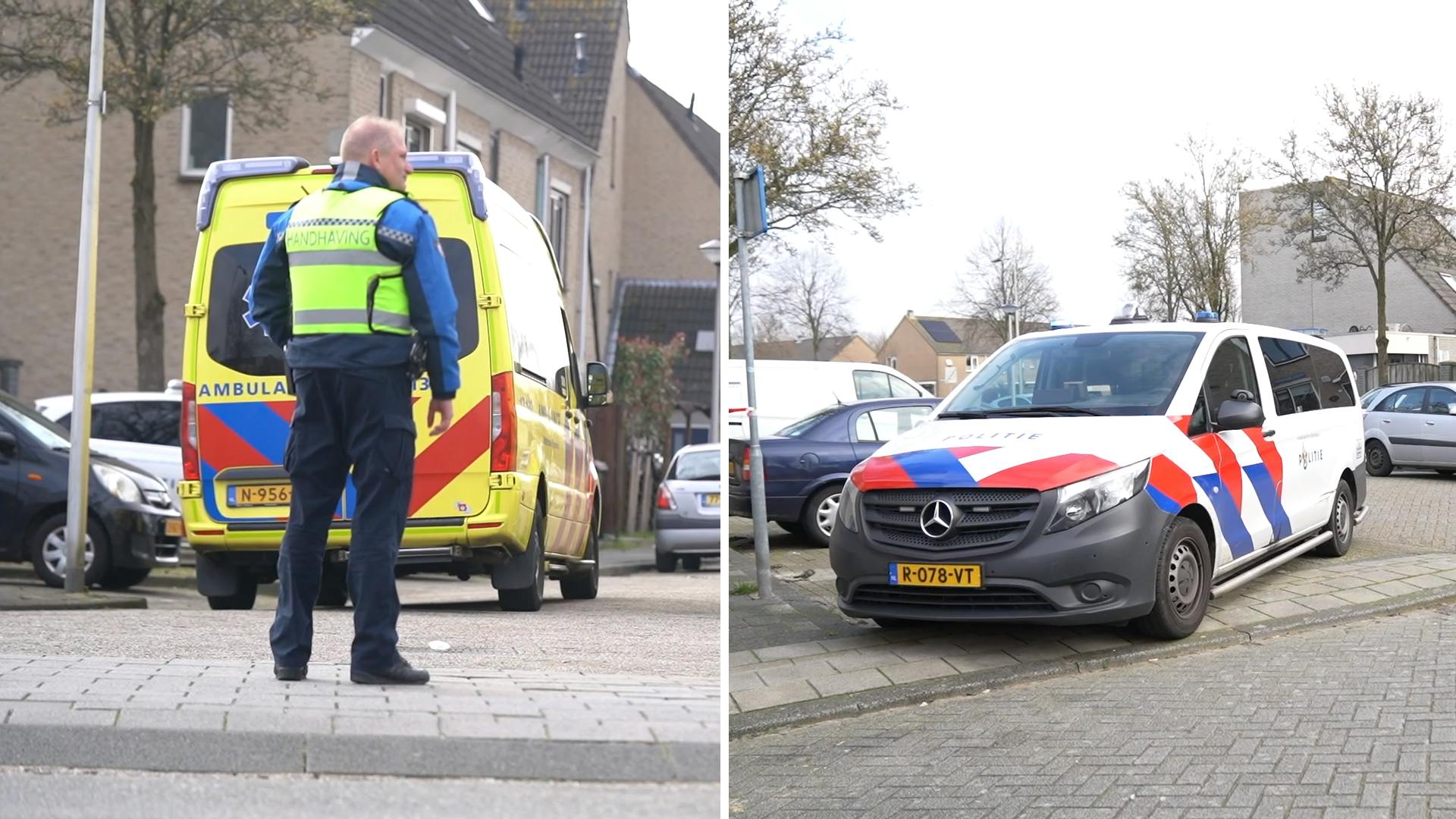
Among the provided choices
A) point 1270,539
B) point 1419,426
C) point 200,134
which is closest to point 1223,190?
point 1419,426

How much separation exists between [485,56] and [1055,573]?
3.28m

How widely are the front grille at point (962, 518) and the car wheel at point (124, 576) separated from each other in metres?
4.70

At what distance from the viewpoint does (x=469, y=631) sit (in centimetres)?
525

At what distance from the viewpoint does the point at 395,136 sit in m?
3.83

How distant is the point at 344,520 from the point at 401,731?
158 cm

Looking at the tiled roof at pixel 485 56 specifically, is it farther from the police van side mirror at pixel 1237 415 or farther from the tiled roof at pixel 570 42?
the police van side mirror at pixel 1237 415

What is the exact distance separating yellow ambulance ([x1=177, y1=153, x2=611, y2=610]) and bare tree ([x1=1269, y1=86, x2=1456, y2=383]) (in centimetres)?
1351

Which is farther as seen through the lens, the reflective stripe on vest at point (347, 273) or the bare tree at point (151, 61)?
the bare tree at point (151, 61)

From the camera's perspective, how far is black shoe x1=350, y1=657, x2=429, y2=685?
3.87 metres

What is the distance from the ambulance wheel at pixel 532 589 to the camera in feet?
19.6

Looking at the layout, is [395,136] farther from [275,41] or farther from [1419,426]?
[1419,426]

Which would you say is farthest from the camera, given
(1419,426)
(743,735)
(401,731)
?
(1419,426)

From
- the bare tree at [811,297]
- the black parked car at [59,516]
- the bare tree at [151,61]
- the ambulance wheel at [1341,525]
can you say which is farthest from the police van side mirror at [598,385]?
the ambulance wheel at [1341,525]

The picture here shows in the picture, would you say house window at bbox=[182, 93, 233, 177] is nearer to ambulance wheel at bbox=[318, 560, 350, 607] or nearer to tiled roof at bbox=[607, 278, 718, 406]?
ambulance wheel at bbox=[318, 560, 350, 607]
